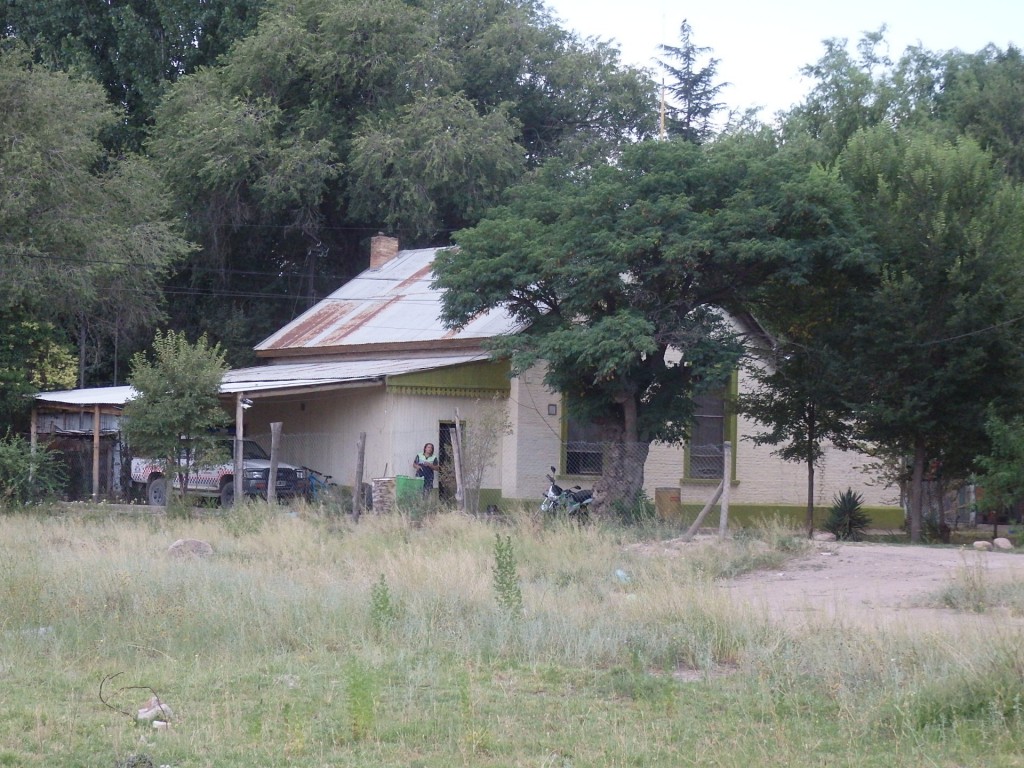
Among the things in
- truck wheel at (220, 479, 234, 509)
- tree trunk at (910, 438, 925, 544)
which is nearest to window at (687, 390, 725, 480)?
tree trunk at (910, 438, 925, 544)

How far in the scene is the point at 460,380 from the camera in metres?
25.4

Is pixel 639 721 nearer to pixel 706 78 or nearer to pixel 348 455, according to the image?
pixel 348 455

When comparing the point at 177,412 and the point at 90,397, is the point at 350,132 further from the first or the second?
the point at 177,412

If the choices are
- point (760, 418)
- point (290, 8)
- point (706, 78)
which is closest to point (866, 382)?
point (760, 418)

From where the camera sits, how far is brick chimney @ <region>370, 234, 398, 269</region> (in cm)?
3466

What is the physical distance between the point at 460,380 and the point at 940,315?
10143 mm

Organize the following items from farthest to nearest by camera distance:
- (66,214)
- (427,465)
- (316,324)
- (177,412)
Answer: (316,324)
(66,214)
(427,465)
(177,412)

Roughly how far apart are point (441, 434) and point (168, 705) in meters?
18.3

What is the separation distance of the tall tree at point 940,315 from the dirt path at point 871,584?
13.7 ft

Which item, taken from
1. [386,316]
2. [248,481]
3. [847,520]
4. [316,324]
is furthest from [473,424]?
[316,324]

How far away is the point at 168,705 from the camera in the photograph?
731 cm

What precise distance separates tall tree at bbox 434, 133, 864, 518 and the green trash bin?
302 cm

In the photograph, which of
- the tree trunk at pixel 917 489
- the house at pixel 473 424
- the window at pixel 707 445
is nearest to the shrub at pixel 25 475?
the house at pixel 473 424

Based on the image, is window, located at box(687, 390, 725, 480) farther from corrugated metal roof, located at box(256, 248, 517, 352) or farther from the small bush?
corrugated metal roof, located at box(256, 248, 517, 352)
